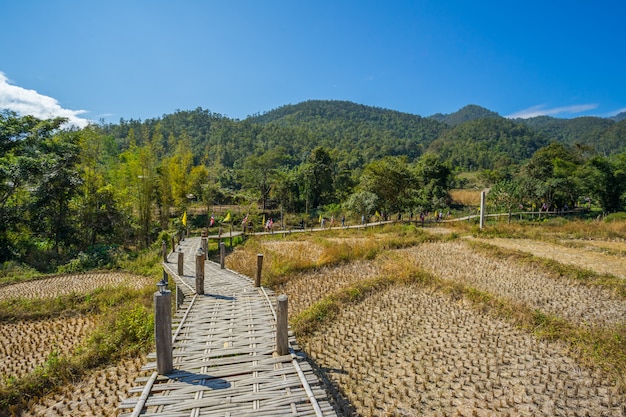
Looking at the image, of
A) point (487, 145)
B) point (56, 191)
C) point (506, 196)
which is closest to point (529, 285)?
point (506, 196)

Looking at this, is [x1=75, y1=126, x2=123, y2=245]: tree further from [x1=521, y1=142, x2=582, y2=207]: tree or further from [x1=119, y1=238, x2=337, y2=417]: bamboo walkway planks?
[x1=521, y1=142, x2=582, y2=207]: tree

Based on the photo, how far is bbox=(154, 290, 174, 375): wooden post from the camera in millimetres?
4105

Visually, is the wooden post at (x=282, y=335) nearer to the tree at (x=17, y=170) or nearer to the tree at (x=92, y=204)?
the tree at (x=17, y=170)

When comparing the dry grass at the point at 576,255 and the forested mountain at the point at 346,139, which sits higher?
the forested mountain at the point at 346,139

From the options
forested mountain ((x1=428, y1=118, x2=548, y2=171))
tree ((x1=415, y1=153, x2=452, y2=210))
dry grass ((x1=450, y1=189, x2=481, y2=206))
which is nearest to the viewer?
tree ((x1=415, y1=153, x2=452, y2=210))

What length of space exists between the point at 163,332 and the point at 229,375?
3.31 feet

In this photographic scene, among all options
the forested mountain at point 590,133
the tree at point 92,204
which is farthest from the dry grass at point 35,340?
the forested mountain at point 590,133

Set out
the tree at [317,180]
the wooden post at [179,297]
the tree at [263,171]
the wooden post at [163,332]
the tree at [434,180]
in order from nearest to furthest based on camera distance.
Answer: the wooden post at [163,332] < the wooden post at [179,297] < the tree at [434,180] < the tree at [317,180] < the tree at [263,171]

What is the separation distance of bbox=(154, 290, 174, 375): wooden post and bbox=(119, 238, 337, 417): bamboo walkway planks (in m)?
0.13

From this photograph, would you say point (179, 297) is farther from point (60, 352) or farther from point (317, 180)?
point (317, 180)

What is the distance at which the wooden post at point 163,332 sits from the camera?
13.5ft

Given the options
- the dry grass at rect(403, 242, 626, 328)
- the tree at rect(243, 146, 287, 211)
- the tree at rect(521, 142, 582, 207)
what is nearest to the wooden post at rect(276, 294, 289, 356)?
the dry grass at rect(403, 242, 626, 328)

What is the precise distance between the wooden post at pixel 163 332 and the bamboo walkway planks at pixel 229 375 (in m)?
0.13

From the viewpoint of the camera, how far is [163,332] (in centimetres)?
416
